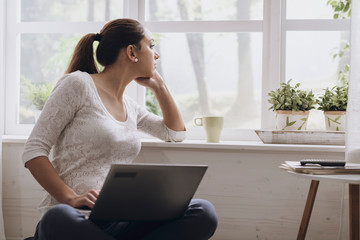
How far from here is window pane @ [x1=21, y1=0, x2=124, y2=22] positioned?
2.50 m

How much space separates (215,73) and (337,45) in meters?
0.58

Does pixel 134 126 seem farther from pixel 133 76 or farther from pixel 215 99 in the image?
pixel 215 99

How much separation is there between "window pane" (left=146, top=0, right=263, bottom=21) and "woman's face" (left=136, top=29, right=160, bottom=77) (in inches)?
21.8

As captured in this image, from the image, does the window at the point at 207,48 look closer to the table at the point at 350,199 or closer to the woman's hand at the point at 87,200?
the table at the point at 350,199

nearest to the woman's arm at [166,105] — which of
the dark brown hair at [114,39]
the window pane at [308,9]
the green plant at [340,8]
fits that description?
the dark brown hair at [114,39]

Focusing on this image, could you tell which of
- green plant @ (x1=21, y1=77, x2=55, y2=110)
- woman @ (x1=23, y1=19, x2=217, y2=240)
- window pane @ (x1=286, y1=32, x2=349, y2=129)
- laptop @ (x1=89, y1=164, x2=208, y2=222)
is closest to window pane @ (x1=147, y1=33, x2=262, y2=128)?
window pane @ (x1=286, y1=32, x2=349, y2=129)

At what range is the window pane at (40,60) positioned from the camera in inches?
99.9

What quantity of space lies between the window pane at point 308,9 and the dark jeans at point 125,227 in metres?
1.17

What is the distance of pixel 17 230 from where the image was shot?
7.53ft

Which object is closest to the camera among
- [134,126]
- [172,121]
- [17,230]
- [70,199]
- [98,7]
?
[70,199]

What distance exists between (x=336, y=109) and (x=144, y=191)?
1146 mm

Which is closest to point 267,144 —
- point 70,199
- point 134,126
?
point 134,126

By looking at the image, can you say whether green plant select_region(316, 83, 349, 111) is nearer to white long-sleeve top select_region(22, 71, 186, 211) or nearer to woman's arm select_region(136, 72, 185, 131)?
woman's arm select_region(136, 72, 185, 131)

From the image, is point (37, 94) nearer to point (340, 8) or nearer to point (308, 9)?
point (308, 9)
